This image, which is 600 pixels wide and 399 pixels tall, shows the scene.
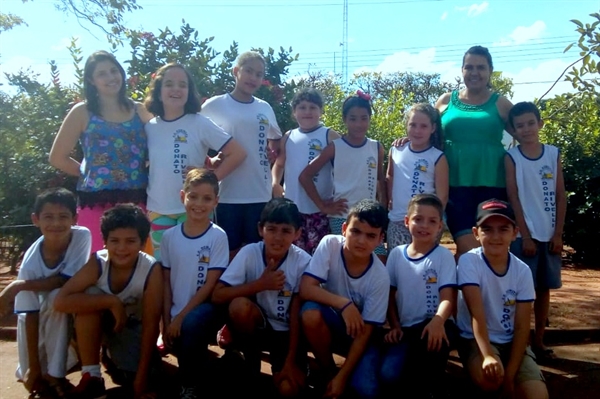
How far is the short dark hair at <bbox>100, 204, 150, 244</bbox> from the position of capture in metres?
3.81

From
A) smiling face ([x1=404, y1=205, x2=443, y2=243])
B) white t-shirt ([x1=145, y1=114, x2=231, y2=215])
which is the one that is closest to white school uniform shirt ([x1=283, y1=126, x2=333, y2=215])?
white t-shirt ([x1=145, y1=114, x2=231, y2=215])

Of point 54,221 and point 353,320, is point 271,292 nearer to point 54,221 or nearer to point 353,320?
point 353,320

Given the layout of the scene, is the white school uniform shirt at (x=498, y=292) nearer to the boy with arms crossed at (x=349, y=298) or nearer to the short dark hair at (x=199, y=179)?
the boy with arms crossed at (x=349, y=298)

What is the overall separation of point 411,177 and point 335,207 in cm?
59

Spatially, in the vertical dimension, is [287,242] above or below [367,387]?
above

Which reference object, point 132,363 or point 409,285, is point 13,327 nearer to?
point 132,363

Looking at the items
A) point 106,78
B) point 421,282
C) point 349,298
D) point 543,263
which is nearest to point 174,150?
point 106,78

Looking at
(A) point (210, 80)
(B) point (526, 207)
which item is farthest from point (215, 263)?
(A) point (210, 80)

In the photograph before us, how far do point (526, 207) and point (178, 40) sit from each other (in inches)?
158

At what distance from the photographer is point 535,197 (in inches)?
171

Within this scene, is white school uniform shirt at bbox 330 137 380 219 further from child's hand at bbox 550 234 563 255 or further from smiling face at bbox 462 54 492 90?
child's hand at bbox 550 234 563 255

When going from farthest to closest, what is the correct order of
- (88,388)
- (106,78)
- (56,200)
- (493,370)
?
(106,78)
(56,200)
(88,388)
(493,370)

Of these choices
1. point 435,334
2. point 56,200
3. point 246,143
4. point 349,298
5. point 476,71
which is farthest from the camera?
point 246,143

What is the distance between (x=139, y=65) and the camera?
21.4 ft
